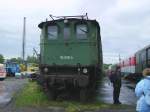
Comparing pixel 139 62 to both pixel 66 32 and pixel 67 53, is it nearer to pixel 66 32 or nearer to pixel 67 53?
pixel 66 32

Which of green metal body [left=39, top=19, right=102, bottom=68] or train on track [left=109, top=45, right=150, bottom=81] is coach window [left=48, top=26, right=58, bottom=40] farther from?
train on track [left=109, top=45, right=150, bottom=81]

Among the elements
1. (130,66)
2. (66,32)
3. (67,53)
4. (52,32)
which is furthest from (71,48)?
(130,66)

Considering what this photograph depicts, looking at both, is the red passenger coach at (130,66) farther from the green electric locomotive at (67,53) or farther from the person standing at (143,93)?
the person standing at (143,93)

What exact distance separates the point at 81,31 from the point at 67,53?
1.22 m

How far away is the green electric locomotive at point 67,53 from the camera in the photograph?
21047mm

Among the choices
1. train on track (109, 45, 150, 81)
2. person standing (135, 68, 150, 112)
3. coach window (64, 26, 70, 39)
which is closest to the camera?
person standing (135, 68, 150, 112)

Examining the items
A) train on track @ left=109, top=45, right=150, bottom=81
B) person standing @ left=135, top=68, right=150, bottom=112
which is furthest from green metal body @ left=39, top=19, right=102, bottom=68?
person standing @ left=135, top=68, right=150, bottom=112

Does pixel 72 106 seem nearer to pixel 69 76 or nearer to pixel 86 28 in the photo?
pixel 69 76

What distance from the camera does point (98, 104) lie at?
2022 centimetres

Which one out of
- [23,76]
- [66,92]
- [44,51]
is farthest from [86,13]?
[23,76]

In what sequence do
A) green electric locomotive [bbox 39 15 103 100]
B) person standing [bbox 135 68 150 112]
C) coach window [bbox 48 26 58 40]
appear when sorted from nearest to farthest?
person standing [bbox 135 68 150 112] → green electric locomotive [bbox 39 15 103 100] → coach window [bbox 48 26 58 40]

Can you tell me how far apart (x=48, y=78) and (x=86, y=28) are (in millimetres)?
2893

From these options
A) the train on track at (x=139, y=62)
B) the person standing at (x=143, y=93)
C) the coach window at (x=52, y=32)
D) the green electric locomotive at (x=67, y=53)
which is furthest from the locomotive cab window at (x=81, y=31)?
the person standing at (x=143, y=93)

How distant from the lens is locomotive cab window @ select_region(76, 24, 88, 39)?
21469mm
